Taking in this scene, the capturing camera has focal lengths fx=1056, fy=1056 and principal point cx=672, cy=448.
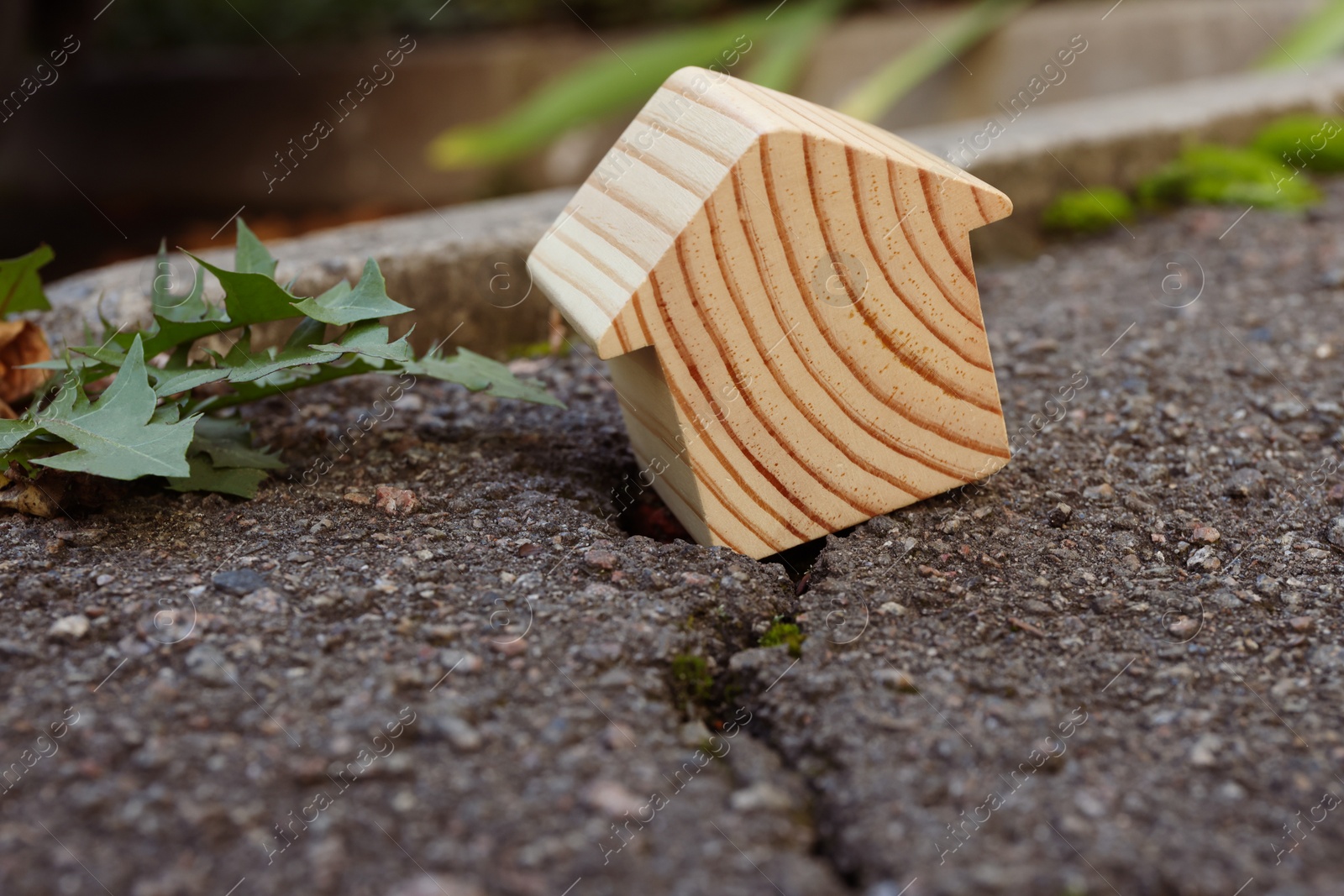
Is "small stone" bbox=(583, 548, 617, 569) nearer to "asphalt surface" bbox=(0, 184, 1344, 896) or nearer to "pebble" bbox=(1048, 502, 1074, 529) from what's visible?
"asphalt surface" bbox=(0, 184, 1344, 896)

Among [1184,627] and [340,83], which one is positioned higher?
[340,83]

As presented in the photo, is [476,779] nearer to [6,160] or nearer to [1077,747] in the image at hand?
[1077,747]

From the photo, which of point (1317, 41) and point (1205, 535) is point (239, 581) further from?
point (1317, 41)

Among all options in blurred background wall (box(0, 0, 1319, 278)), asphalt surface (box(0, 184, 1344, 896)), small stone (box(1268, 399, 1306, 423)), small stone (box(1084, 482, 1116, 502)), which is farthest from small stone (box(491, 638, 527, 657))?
blurred background wall (box(0, 0, 1319, 278))

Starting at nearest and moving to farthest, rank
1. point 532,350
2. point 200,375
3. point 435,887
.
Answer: point 435,887
point 200,375
point 532,350

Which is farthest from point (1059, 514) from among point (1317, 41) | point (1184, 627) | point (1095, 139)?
point (1317, 41)

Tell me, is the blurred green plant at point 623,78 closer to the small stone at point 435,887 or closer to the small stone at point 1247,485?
the small stone at point 1247,485
